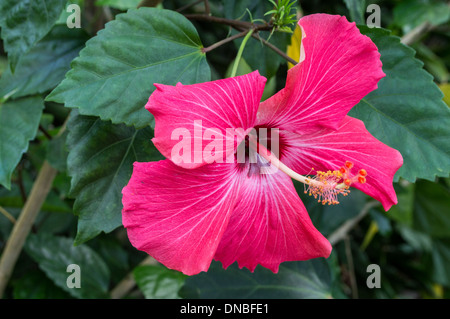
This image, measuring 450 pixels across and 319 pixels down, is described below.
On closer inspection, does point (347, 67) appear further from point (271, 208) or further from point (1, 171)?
point (1, 171)

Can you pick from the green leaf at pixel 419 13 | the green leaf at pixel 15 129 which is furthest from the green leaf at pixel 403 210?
the green leaf at pixel 15 129

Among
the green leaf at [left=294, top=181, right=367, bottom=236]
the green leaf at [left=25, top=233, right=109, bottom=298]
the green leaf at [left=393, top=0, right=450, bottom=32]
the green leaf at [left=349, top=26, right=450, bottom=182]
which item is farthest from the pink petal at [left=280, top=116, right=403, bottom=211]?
the green leaf at [left=393, top=0, right=450, bottom=32]

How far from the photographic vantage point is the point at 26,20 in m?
0.68

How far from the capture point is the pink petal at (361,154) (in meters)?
0.59

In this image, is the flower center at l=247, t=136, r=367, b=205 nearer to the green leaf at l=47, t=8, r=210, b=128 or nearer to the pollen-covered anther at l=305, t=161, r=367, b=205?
the pollen-covered anther at l=305, t=161, r=367, b=205

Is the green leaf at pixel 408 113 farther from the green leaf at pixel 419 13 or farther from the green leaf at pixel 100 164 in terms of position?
the green leaf at pixel 419 13

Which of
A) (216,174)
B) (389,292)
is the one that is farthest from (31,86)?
(389,292)

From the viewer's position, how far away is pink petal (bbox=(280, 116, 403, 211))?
59 cm

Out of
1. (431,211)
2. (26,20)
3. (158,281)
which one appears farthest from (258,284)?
(431,211)

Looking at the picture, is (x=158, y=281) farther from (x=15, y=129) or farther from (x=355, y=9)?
(x=355, y=9)

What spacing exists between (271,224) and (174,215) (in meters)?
0.16

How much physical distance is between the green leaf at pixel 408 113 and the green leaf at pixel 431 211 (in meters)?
0.89

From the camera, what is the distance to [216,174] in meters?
0.56

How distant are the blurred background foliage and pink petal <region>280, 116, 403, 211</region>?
26 cm
